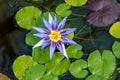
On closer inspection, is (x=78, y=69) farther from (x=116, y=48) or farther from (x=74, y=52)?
(x=116, y=48)

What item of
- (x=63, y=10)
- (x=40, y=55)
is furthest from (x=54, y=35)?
(x=63, y=10)

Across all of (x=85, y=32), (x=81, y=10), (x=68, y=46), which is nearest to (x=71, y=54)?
(x=68, y=46)

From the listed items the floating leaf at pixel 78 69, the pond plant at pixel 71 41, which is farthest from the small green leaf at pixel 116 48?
the floating leaf at pixel 78 69

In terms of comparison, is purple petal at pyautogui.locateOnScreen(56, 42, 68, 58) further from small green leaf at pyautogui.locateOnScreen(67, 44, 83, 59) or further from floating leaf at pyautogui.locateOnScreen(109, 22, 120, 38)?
floating leaf at pyautogui.locateOnScreen(109, 22, 120, 38)

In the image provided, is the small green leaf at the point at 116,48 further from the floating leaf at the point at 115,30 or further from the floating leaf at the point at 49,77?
the floating leaf at the point at 49,77

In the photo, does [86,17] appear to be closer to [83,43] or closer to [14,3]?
[83,43]

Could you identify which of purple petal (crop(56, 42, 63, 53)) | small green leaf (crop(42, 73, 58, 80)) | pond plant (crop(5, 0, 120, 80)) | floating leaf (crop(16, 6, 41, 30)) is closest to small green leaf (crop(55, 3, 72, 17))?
pond plant (crop(5, 0, 120, 80))
